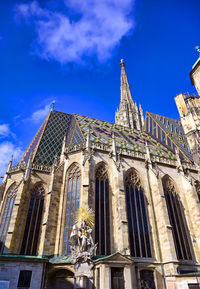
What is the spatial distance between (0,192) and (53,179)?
14.2 ft

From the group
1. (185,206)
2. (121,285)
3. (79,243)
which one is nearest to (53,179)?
(79,243)

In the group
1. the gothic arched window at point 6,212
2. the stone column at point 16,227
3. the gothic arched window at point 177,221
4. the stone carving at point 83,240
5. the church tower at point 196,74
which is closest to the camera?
the stone carving at point 83,240

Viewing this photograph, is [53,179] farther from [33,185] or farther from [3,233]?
[3,233]

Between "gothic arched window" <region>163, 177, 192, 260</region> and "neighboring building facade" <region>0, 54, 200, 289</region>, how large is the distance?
0.22ft

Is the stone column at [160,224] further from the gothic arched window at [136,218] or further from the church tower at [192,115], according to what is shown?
the church tower at [192,115]

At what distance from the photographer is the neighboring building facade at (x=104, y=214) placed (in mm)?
11151

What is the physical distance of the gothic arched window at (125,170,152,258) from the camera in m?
13.9

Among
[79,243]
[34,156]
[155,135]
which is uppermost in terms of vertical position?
[155,135]

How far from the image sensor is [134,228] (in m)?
14.5

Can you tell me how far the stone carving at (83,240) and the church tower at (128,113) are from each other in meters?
26.4

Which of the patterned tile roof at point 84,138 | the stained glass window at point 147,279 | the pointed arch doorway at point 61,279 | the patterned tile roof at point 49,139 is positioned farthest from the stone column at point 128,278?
the patterned tile roof at point 49,139

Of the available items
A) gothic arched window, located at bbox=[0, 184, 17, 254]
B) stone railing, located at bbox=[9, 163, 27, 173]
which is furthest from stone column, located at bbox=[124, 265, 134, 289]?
stone railing, located at bbox=[9, 163, 27, 173]

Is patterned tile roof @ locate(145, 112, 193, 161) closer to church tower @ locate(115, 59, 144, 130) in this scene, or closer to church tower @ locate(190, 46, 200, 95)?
church tower @ locate(190, 46, 200, 95)

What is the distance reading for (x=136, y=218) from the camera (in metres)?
15.0
